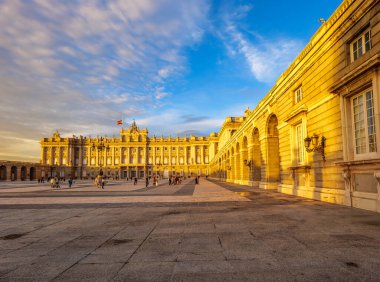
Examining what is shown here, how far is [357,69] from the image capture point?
10.2 meters

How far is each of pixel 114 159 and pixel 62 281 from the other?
140018 millimetres

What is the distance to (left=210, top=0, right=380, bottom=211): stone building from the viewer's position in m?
10.2

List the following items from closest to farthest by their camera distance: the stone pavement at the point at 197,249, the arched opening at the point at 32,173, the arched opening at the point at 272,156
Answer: the stone pavement at the point at 197,249 → the arched opening at the point at 272,156 → the arched opening at the point at 32,173

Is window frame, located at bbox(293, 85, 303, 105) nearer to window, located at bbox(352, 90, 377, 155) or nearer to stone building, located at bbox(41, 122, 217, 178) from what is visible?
window, located at bbox(352, 90, 377, 155)

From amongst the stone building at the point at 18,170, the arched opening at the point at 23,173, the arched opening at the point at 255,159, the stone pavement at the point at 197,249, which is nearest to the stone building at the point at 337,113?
the stone pavement at the point at 197,249

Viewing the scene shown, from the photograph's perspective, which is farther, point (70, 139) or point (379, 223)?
point (70, 139)

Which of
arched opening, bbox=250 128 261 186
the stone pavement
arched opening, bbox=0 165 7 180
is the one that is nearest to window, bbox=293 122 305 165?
the stone pavement

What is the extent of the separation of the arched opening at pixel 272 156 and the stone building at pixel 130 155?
10865cm

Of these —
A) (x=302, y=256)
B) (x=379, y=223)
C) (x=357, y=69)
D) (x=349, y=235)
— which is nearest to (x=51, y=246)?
(x=302, y=256)

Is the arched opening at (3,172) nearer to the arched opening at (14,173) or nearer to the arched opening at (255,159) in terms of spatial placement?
the arched opening at (14,173)

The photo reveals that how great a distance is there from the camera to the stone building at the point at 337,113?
33.5ft

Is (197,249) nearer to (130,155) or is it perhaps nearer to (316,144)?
(316,144)

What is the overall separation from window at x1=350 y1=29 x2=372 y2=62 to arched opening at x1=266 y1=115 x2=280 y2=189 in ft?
39.8

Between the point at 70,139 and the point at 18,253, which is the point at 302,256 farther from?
the point at 70,139
